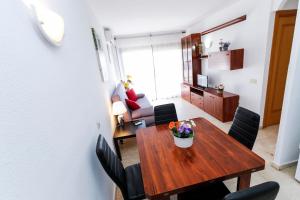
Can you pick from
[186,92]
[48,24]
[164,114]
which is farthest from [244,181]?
[186,92]

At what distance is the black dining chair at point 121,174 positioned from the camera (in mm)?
1292

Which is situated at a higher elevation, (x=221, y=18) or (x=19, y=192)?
(x=221, y=18)

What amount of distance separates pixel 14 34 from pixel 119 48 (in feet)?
18.0

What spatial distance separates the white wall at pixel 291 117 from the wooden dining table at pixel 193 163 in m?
0.92

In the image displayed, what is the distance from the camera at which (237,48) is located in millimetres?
3480

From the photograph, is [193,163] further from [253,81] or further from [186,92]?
[186,92]

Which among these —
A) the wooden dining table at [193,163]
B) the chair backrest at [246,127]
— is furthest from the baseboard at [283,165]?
the wooden dining table at [193,163]

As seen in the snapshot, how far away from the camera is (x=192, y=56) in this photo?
16.0 feet

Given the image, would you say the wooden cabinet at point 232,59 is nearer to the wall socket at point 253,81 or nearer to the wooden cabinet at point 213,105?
the wall socket at point 253,81

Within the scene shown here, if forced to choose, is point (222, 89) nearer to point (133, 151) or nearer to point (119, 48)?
point (133, 151)

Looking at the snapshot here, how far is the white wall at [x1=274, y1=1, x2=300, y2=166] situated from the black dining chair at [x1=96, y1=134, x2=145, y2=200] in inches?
74.2

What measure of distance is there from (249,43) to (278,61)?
0.63m

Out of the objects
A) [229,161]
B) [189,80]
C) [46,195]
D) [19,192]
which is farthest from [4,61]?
[189,80]

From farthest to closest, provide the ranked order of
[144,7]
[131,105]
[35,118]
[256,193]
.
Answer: [131,105], [144,7], [256,193], [35,118]
